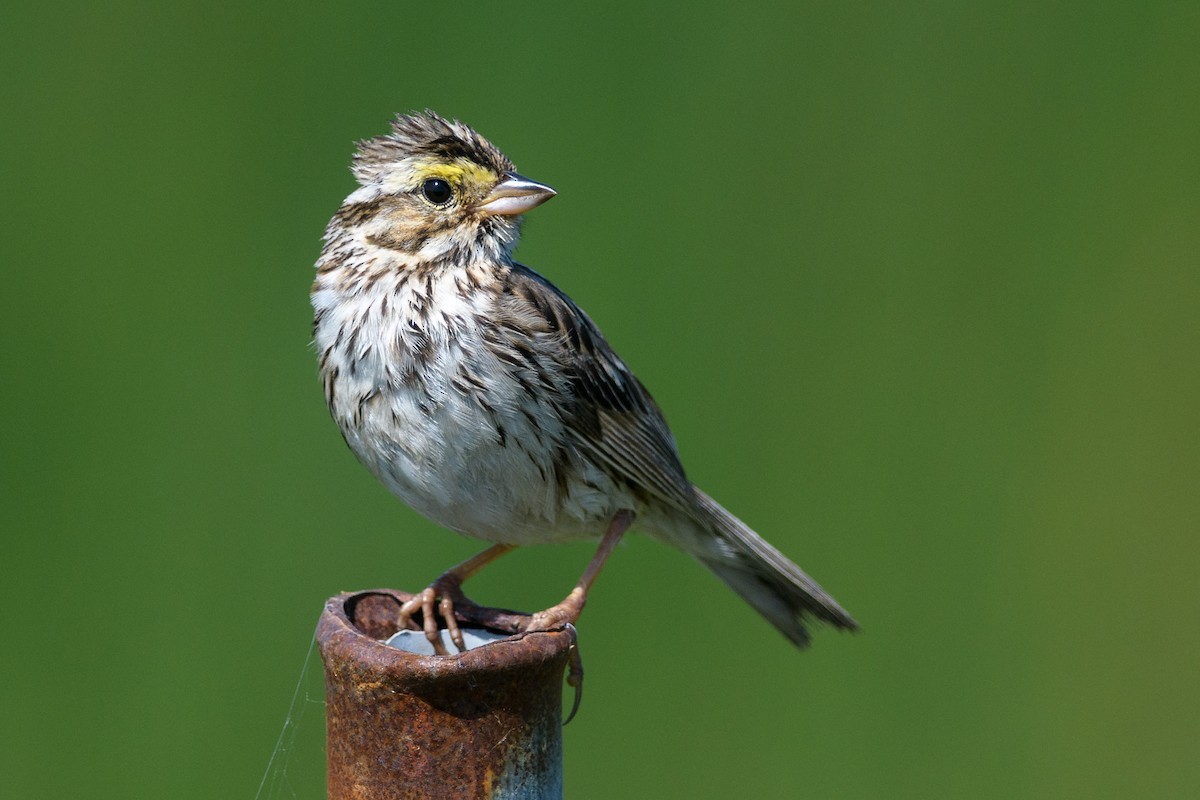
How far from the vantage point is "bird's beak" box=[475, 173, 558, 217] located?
3344 mm

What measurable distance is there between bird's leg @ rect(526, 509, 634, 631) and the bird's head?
2.64 feet

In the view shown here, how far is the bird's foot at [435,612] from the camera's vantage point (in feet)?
8.63

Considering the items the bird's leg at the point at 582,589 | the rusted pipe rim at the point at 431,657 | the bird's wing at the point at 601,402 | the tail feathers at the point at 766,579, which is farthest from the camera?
the tail feathers at the point at 766,579

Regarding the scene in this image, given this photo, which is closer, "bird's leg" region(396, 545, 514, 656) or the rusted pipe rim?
the rusted pipe rim

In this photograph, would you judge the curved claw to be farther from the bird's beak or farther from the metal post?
the bird's beak

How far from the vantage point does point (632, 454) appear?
365cm

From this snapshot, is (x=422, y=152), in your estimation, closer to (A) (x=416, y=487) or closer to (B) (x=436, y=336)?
(B) (x=436, y=336)

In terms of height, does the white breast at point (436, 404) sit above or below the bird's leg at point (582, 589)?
above

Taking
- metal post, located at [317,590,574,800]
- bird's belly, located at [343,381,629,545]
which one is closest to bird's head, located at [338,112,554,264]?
bird's belly, located at [343,381,629,545]

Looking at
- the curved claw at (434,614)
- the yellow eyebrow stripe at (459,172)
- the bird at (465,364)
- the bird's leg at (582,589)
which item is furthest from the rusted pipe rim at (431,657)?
the yellow eyebrow stripe at (459,172)

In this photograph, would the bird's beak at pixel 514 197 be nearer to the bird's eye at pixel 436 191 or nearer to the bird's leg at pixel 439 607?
the bird's eye at pixel 436 191

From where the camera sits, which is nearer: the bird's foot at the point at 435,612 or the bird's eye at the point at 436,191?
the bird's foot at the point at 435,612

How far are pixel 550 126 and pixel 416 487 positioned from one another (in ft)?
8.04

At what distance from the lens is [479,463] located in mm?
3273
